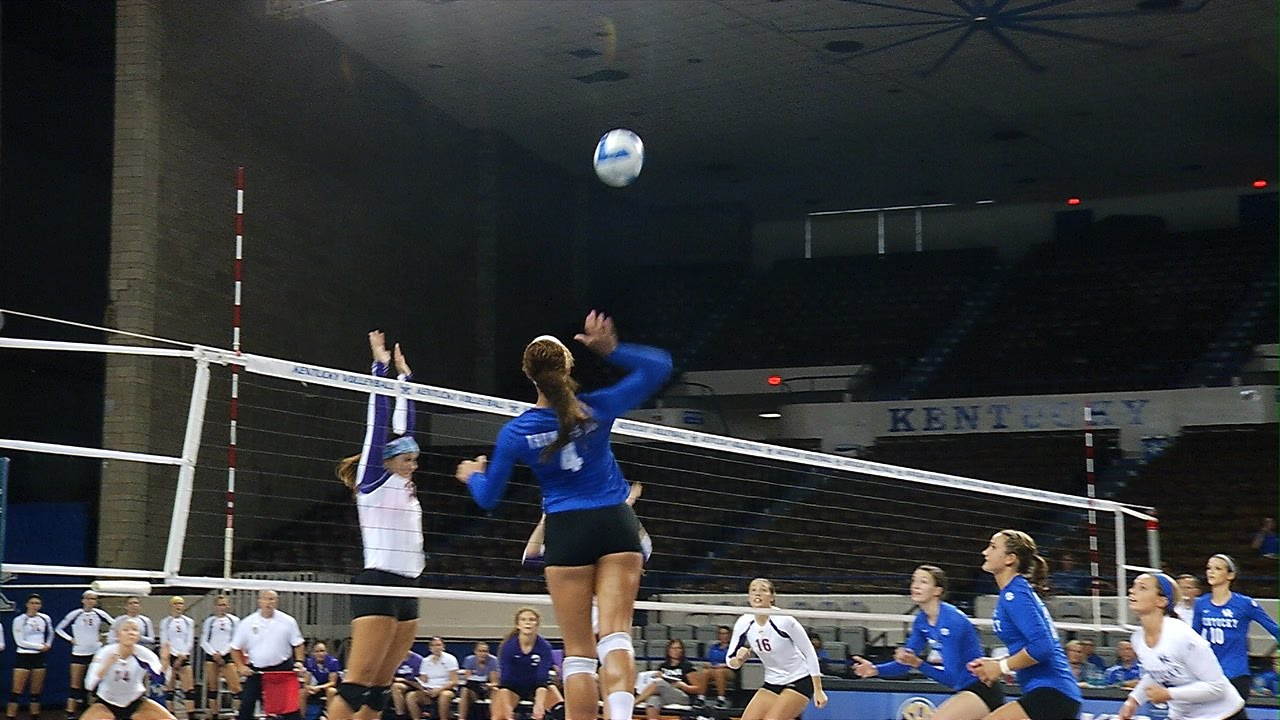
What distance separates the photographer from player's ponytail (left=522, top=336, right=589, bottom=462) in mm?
4801

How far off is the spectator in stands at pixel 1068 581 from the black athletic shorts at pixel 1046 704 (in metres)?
10.8

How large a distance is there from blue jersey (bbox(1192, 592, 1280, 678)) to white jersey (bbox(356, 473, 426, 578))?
5.33 m

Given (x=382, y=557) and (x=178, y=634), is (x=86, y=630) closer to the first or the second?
(x=178, y=634)

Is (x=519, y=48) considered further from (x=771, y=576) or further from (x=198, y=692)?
(x=198, y=692)

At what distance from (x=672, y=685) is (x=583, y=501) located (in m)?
9.97

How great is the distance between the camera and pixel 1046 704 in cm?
635

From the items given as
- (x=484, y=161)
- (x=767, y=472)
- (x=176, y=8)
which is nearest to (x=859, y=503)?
(x=767, y=472)

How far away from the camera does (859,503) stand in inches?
822

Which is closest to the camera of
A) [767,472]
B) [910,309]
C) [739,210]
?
[767,472]

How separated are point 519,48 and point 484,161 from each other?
171 inches

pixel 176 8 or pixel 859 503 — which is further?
pixel 859 503

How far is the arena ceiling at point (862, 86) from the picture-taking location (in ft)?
57.5

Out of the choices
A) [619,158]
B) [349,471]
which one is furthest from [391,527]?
[619,158]

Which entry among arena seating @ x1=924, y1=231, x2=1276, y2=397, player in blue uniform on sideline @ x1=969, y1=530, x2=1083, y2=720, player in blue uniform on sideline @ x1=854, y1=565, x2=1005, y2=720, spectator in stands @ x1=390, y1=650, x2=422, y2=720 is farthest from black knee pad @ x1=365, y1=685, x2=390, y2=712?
arena seating @ x1=924, y1=231, x2=1276, y2=397
